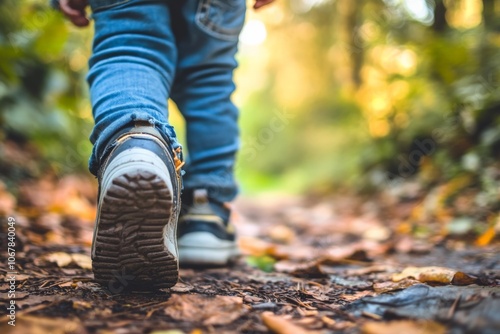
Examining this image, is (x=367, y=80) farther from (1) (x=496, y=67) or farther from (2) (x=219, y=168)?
(2) (x=219, y=168)

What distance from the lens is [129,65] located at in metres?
1.11

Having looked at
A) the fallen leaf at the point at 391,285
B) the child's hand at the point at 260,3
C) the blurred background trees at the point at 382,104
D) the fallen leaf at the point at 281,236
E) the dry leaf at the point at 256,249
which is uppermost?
the blurred background trees at the point at 382,104

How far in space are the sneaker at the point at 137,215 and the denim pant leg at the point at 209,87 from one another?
461 mm

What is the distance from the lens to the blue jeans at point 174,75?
41.2 inches

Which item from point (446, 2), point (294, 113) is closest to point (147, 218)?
point (446, 2)

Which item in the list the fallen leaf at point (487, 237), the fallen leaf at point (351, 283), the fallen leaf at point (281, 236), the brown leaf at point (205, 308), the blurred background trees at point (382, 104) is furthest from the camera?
the blurred background trees at point (382, 104)

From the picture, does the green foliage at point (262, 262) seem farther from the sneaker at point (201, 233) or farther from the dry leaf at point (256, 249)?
the sneaker at point (201, 233)

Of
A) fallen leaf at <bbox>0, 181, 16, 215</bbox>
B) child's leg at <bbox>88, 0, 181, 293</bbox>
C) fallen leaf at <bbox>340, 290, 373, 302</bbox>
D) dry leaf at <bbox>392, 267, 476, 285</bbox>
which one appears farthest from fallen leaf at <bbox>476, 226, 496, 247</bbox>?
fallen leaf at <bbox>0, 181, 16, 215</bbox>

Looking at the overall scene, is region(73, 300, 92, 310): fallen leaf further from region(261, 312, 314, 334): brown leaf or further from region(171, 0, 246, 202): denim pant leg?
region(171, 0, 246, 202): denim pant leg

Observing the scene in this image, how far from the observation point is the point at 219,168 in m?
1.50

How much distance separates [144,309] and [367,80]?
7.17 metres

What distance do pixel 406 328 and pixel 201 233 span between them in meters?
0.84

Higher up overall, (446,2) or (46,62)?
(446,2)

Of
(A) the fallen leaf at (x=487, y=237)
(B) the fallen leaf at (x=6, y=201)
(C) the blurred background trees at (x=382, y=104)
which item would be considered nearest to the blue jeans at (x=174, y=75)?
(B) the fallen leaf at (x=6, y=201)
